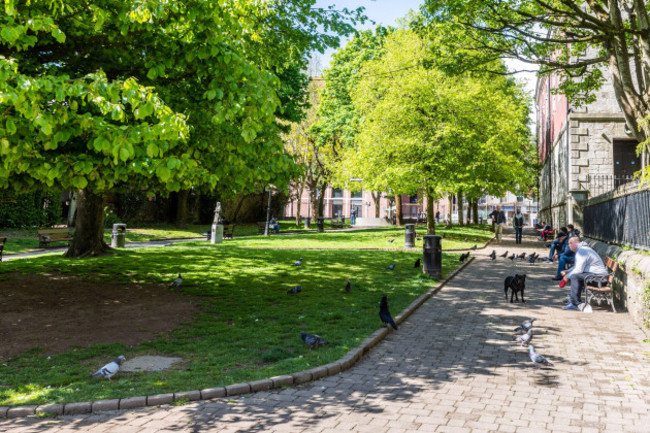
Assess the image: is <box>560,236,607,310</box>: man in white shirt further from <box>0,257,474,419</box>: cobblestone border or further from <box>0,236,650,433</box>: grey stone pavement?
<box>0,257,474,419</box>: cobblestone border

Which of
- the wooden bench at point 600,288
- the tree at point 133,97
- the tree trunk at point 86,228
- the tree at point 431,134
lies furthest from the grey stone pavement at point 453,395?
the tree at point 431,134

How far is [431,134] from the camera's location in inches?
973

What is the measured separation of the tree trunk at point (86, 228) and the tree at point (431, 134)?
13.3 m

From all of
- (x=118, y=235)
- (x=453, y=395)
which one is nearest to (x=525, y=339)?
(x=453, y=395)

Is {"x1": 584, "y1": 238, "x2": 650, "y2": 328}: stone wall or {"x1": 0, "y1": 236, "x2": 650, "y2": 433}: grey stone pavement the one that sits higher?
{"x1": 584, "y1": 238, "x2": 650, "y2": 328}: stone wall

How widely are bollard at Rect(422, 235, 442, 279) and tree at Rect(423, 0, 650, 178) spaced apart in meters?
4.89

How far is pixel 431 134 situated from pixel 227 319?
1829 cm

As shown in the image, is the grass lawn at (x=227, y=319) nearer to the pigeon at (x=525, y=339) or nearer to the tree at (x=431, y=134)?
the pigeon at (x=525, y=339)

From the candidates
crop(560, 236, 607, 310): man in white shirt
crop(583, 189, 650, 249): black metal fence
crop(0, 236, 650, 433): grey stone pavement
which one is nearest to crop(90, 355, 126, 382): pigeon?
crop(0, 236, 650, 433): grey stone pavement

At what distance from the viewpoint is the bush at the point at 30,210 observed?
2581cm

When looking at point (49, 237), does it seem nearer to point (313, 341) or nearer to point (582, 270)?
point (313, 341)

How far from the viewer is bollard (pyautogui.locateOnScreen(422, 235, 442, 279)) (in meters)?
13.8

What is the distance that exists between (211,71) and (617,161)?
2037 centimetres

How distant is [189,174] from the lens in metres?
7.50
